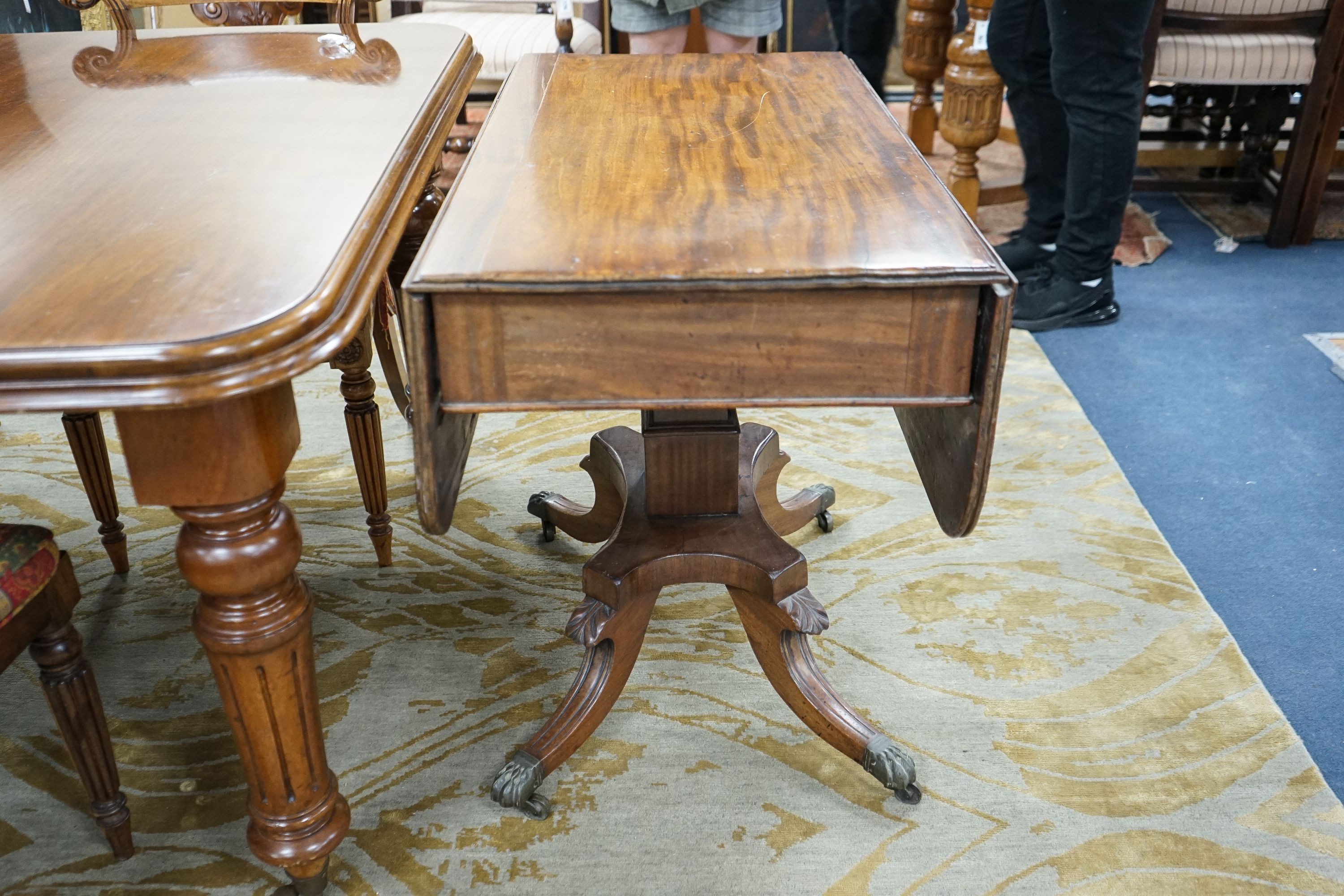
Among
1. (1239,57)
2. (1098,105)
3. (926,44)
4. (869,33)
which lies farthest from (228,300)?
(869,33)

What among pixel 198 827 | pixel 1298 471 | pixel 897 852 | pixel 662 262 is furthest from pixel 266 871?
pixel 1298 471

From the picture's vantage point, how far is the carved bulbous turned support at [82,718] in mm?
1063

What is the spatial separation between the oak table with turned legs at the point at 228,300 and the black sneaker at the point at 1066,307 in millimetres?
1724

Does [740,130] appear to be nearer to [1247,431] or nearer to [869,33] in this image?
[1247,431]

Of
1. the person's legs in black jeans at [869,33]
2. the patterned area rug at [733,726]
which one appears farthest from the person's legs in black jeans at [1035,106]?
the patterned area rug at [733,726]

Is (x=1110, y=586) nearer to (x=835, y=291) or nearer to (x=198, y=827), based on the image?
(x=835, y=291)

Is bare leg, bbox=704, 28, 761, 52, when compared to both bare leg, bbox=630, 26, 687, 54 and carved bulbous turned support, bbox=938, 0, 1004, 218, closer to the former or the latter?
bare leg, bbox=630, 26, 687, 54

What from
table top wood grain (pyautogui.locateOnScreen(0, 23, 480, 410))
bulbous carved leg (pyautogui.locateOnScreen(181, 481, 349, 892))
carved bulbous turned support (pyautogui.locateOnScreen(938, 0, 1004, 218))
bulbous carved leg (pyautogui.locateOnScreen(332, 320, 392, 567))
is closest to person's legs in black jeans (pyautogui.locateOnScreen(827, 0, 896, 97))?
carved bulbous turned support (pyautogui.locateOnScreen(938, 0, 1004, 218))

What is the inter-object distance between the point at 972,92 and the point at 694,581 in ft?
6.47

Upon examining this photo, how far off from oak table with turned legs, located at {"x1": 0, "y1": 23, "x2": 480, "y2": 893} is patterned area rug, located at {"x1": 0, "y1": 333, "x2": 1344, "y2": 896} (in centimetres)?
24

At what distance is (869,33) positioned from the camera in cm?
350

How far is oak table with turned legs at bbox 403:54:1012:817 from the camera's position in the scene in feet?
2.78

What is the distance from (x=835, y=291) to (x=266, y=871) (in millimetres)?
906

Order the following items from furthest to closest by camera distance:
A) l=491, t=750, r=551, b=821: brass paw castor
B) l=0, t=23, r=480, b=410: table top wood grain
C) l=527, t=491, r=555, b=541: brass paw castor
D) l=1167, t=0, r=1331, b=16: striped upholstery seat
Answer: l=1167, t=0, r=1331, b=16: striped upholstery seat < l=527, t=491, r=555, b=541: brass paw castor < l=491, t=750, r=551, b=821: brass paw castor < l=0, t=23, r=480, b=410: table top wood grain
